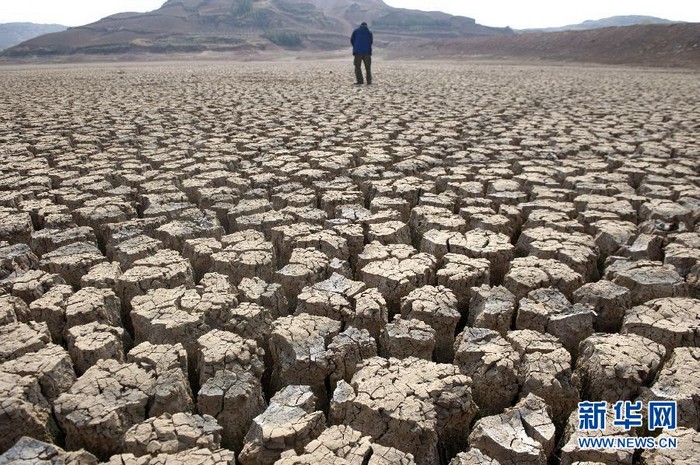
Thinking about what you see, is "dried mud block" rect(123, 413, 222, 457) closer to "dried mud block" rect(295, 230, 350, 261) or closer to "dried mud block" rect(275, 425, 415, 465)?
"dried mud block" rect(275, 425, 415, 465)

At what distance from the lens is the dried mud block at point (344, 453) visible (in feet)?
4.32

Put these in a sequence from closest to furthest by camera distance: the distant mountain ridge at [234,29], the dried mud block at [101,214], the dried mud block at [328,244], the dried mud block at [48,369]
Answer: the dried mud block at [48,369]
the dried mud block at [328,244]
the dried mud block at [101,214]
the distant mountain ridge at [234,29]

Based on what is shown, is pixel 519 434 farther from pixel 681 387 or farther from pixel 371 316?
pixel 371 316

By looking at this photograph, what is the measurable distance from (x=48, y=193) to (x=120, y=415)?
237cm

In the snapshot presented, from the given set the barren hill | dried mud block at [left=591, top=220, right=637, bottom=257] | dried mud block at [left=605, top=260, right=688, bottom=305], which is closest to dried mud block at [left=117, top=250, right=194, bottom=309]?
dried mud block at [left=605, top=260, right=688, bottom=305]

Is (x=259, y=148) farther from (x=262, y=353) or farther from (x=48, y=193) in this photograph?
(x=262, y=353)

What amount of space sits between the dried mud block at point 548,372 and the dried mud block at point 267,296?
93 centimetres

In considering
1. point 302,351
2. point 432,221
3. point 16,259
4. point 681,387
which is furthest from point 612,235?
point 16,259

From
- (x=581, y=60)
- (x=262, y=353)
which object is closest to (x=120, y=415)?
(x=262, y=353)

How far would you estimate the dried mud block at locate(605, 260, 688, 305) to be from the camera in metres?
2.12

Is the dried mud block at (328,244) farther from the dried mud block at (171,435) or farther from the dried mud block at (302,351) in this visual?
the dried mud block at (171,435)

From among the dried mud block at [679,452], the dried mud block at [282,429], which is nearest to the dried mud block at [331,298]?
the dried mud block at [282,429]

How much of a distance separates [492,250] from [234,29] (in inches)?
2294

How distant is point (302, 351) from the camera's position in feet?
5.74
